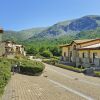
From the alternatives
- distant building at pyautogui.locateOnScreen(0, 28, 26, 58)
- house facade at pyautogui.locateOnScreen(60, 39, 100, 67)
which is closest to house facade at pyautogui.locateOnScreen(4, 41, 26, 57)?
distant building at pyautogui.locateOnScreen(0, 28, 26, 58)

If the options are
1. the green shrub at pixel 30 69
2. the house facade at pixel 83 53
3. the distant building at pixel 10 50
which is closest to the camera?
the green shrub at pixel 30 69

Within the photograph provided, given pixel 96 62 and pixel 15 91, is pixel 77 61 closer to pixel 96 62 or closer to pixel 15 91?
pixel 96 62

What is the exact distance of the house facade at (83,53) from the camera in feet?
145

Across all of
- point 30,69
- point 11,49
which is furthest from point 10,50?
point 30,69

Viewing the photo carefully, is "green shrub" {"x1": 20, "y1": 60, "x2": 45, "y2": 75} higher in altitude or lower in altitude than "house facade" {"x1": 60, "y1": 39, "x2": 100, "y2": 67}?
lower

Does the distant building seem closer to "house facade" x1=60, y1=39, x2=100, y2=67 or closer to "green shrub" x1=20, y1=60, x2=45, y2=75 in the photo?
"green shrub" x1=20, y1=60, x2=45, y2=75

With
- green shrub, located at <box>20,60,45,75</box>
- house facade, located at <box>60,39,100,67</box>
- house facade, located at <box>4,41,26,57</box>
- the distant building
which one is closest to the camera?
green shrub, located at <box>20,60,45,75</box>

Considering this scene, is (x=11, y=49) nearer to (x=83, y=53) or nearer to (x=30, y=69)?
(x=83, y=53)

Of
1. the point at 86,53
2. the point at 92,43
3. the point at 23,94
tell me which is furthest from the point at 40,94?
the point at 92,43

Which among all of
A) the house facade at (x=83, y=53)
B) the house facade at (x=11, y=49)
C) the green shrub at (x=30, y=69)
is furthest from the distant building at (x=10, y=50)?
the house facade at (x=83, y=53)

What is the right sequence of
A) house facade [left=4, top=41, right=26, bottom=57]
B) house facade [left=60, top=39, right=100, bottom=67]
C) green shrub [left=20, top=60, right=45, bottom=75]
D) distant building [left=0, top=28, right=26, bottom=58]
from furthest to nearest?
house facade [left=4, top=41, right=26, bottom=57] < house facade [left=60, top=39, right=100, bottom=67] < distant building [left=0, top=28, right=26, bottom=58] < green shrub [left=20, top=60, right=45, bottom=75]

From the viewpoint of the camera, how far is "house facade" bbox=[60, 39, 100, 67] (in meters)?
44.2

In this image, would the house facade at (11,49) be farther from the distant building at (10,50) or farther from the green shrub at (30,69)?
the green shrub at (30,69)

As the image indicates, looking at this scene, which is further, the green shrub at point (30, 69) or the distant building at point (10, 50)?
the distant building at point (10, 50)
